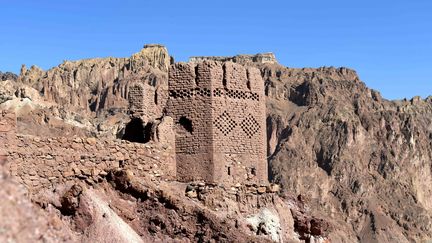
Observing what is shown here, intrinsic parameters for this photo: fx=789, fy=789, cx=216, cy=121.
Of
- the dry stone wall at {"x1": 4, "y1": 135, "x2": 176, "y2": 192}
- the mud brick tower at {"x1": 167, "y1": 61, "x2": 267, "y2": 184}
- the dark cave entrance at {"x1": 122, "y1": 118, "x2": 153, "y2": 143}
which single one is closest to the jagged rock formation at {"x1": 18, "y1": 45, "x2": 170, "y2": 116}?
the dark cave entrance at {"x1": 122, "y1": 118, "x2": 153, "y2": 143}

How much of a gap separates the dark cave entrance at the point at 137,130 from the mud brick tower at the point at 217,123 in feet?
2.26

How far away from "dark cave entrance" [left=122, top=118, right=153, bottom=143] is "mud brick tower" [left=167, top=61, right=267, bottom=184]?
0.69 m

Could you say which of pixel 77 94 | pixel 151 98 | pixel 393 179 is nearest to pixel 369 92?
pixel 393 179

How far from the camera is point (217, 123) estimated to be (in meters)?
17.0

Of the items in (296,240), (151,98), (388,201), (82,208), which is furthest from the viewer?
(388,201)

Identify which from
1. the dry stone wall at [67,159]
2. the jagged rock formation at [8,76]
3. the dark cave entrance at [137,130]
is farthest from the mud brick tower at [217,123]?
the jagged rock formation at [8,76]

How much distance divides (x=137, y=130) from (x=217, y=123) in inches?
86.3

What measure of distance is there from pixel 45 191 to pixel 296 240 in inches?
224

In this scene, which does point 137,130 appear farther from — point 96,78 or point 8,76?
point 96,78

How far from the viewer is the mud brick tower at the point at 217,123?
661 inches

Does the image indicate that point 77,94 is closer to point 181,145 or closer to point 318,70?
point 318,70

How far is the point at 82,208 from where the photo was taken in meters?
11.7

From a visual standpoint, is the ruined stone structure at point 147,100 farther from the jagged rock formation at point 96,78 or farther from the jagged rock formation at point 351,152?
the jagged rock formation at point 96,78

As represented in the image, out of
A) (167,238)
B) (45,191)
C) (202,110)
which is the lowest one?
(167,238)
